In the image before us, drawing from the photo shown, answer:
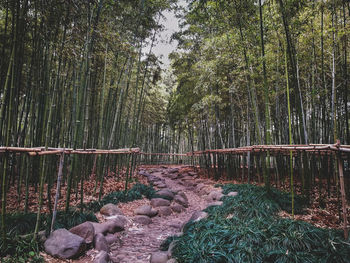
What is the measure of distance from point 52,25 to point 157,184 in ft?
15.5

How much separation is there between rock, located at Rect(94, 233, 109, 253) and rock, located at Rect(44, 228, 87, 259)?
182 millimetres

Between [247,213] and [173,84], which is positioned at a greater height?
[173,84]

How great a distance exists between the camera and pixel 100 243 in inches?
89.4

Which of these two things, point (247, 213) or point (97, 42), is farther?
point (97, 42)

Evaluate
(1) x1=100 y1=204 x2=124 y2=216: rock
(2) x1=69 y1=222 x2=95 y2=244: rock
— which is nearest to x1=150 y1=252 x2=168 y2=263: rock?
(2) x1=69 y1=222 x2=95 y2=244: rock

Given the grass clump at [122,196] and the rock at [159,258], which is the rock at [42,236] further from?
the rock at [159,258]

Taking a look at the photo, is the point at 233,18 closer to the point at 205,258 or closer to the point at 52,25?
the point at 52,25

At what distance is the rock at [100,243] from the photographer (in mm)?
2244

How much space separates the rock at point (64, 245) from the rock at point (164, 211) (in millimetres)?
1982

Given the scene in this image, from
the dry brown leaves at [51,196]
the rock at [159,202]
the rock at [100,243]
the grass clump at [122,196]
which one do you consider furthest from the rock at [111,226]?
the rock at [159,202]

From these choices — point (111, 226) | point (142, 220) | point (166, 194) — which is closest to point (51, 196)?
point (111, 226)

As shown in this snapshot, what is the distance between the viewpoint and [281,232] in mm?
1987

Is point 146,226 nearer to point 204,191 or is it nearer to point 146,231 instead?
point 146,231

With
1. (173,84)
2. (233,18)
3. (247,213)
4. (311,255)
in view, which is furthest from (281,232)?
(173,84)
